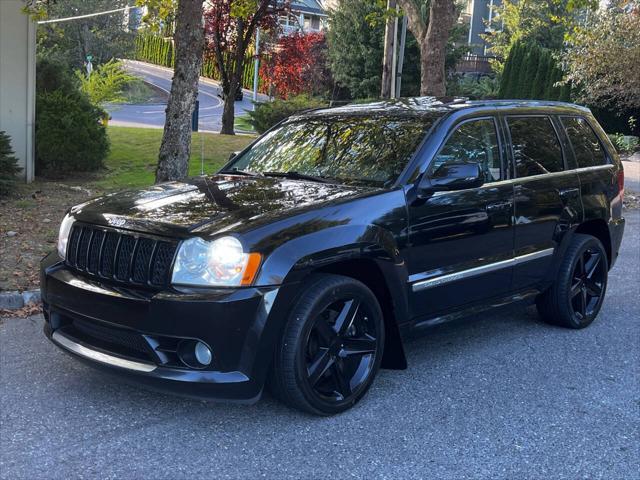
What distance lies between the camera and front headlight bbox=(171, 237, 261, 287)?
3.73m

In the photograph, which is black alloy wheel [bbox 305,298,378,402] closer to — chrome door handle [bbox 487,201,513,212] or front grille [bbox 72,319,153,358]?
front grille [bbox 72,319,153,358]

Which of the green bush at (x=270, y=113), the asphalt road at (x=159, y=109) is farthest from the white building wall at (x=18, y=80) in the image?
the asphalt road at (x=159, y=109)

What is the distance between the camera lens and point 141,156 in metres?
15.1

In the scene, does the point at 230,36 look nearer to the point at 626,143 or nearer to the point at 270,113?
the point at 270,113

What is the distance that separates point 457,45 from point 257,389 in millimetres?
33424

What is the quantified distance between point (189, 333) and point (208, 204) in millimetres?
902

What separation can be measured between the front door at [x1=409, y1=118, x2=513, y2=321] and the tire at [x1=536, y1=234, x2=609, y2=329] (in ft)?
2.59

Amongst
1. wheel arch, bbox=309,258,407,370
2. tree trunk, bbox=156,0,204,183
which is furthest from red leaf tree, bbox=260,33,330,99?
wheel arch, bbox=309,258,407,370

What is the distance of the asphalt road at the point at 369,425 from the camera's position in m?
3.63

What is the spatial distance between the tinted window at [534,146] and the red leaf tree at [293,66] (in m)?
19.3

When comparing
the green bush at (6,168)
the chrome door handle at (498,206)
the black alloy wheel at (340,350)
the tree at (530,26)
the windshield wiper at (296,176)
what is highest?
the tree at (530,26)

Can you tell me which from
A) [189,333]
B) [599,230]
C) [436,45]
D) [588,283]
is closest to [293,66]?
[436,45]

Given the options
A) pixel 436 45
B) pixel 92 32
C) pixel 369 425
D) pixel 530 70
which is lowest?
pixel 369 425

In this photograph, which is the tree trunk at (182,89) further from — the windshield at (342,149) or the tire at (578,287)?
the tire at (578,287)
